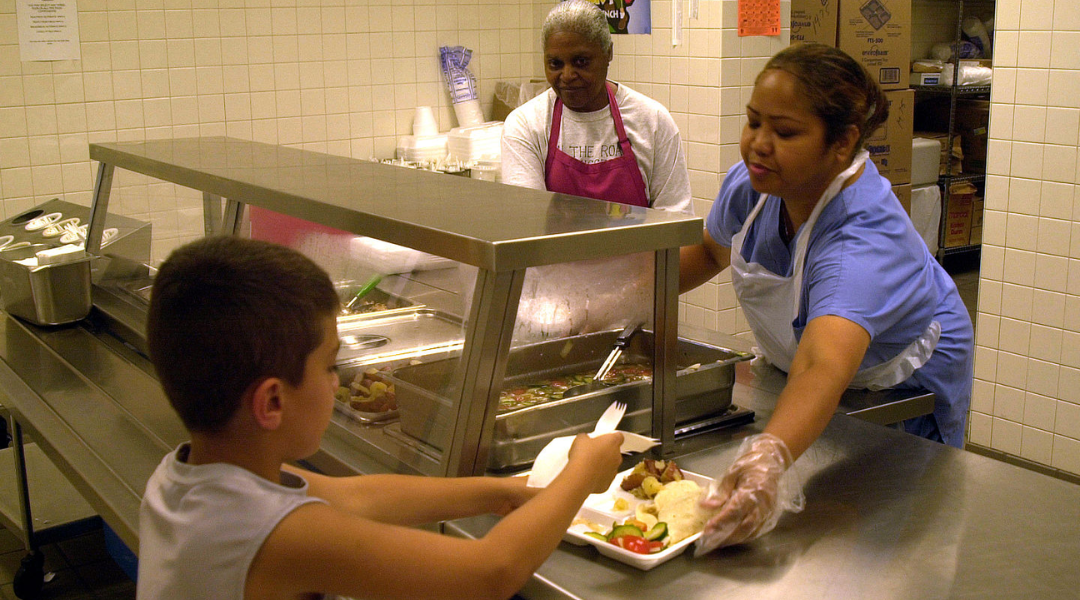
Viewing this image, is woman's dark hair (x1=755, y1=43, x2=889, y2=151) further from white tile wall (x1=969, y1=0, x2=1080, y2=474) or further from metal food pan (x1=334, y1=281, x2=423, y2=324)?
white tile wall (x1=969, y1=0, x2=1080, y2=474)

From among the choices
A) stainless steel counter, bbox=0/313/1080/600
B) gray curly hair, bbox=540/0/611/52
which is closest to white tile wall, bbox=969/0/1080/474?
gray curly hair, bbox=540/0/611/52

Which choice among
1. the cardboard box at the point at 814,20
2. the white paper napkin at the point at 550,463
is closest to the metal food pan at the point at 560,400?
the white paper napkin at the point at 550,463

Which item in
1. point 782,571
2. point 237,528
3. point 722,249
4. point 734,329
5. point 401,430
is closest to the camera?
point 237,528

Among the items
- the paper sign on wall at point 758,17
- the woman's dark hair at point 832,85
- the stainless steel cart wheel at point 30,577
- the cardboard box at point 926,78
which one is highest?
the paper sign on wall at point 758,17

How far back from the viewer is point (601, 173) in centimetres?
321

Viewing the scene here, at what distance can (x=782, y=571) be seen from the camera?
133cm

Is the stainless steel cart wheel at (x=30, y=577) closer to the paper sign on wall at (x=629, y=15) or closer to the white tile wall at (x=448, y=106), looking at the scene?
the white tile wall at (x=448, y=106)

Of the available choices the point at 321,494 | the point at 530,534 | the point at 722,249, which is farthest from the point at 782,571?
the point at 722,249

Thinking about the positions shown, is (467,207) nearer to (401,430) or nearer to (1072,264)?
(401,430)

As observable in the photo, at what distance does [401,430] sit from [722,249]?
3.30 feet

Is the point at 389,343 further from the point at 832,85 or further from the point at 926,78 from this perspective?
the point at 926,78

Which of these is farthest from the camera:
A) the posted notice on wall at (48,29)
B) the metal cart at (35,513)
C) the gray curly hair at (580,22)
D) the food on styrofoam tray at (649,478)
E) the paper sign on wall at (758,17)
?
the paper sign on wall at (758,17)

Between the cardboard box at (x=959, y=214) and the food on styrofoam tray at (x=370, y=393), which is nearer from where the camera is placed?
the food on styrofoam tray at (x=370, y=393)

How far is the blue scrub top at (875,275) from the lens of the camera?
67.4 inches
